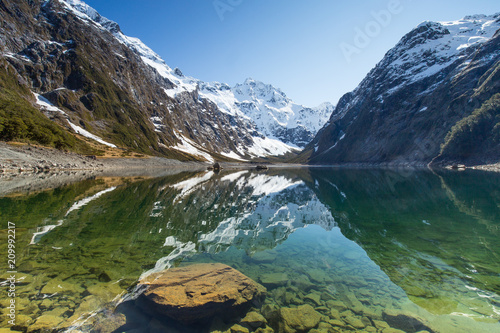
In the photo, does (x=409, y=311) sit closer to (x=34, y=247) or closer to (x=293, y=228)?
(x=293, y=228)

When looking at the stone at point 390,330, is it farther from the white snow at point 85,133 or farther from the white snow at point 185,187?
the white snow at point 85,133

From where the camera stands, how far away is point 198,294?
8203mm

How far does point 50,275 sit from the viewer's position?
9.94 metres

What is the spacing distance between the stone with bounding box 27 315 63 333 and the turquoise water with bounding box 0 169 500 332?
5 centimetres

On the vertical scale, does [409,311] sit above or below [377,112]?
below

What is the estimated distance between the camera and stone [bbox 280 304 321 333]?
7250 millimetres

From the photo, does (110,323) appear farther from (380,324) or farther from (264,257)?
(380,324)

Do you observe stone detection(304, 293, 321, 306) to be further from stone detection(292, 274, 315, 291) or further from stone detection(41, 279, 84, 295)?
stone detection(41, 279, 84, 295)

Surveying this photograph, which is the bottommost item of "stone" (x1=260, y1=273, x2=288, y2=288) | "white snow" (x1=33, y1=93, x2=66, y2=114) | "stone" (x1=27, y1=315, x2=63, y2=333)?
"stone" (x1=27, y1=315, x2=63, y2=333)

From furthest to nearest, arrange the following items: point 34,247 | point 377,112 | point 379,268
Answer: point 377,112 < point 34,247 < point 379,268

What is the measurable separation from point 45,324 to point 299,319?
7698 mm

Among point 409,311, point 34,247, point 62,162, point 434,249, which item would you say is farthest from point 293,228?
point 62,162

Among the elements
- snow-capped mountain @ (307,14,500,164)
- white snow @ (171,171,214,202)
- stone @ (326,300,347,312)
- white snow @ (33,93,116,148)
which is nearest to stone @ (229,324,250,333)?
stone @ (326,300,347,312)

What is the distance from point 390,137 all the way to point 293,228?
18011 centimetres
